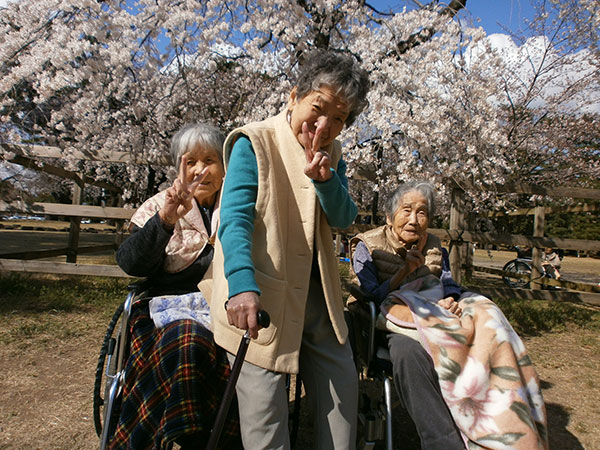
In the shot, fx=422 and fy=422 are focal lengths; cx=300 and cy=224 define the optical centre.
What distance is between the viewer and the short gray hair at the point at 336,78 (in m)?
1.32

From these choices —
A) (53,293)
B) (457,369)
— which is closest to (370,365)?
(457,369)

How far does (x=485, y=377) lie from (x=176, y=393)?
45.9 inches

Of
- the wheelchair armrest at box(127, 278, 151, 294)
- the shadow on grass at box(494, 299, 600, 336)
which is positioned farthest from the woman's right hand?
the shadow on grass at box(494, 299, 600, 336)

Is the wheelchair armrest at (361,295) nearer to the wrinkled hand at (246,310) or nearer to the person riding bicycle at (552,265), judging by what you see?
the wrinkled hand at (246,310)

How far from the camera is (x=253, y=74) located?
5.34 meters

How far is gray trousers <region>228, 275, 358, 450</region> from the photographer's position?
4.05 feet

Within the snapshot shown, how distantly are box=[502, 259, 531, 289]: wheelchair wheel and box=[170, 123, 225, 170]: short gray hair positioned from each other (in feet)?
27.6

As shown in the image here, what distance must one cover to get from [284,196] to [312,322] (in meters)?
0.44

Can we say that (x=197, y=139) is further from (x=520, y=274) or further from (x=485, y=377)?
(x=520, y=274)

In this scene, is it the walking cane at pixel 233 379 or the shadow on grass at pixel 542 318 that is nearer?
the walking cane at pixel 233 379

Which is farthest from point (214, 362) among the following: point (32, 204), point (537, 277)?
point (537, 277)

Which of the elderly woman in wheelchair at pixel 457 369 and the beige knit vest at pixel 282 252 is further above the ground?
the beige knit vest at pixel 282 252

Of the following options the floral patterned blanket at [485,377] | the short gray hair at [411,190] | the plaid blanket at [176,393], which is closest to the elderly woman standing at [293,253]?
the plaid blanket at [176,393]

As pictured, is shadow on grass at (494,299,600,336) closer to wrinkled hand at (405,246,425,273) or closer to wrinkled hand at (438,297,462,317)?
wrinkled hand at (438,297,462,317)
